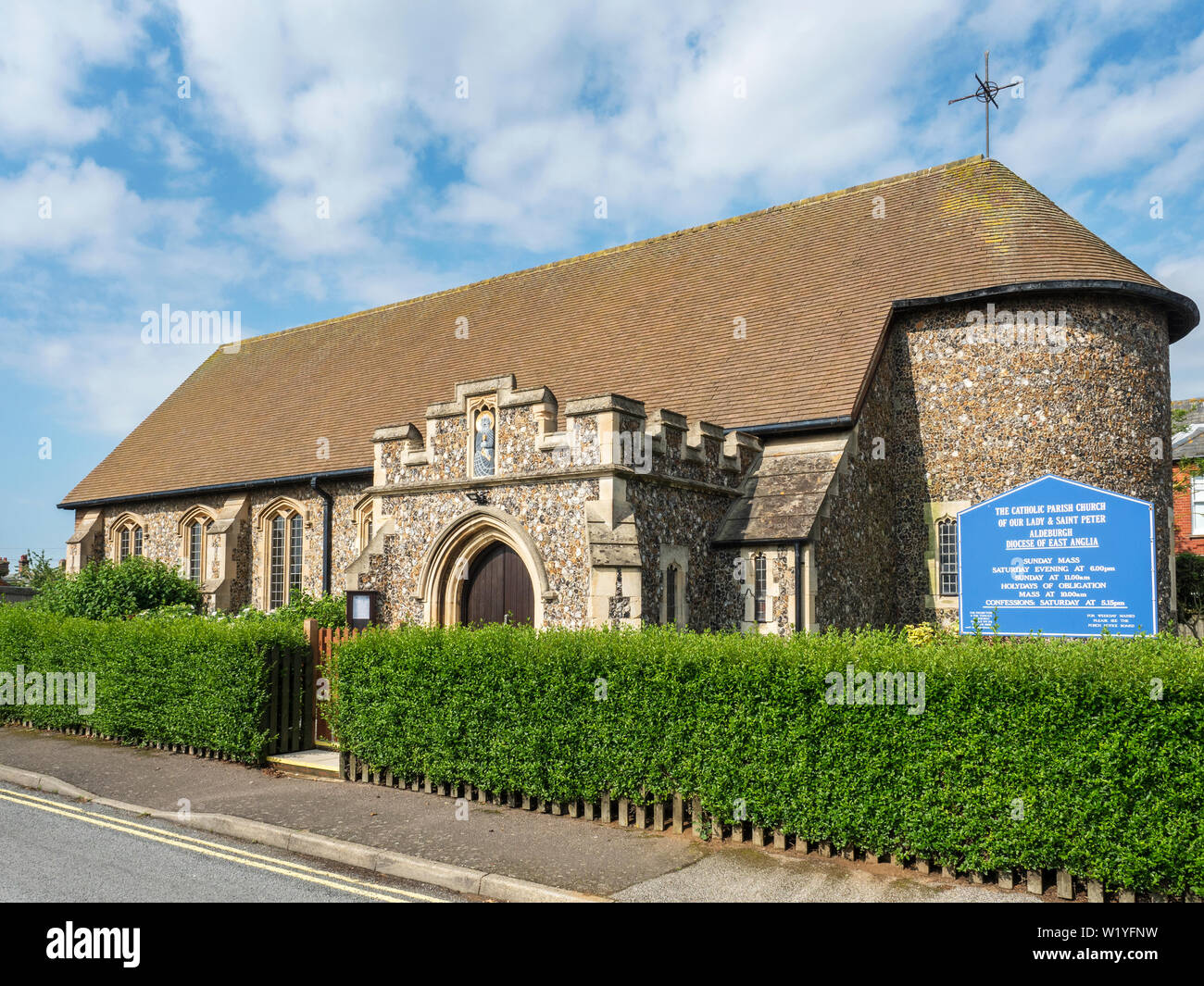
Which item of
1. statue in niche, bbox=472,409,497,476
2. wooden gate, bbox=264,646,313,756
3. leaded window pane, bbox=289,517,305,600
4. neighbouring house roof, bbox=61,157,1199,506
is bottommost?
wooden gate, bbox=264,646,313,756

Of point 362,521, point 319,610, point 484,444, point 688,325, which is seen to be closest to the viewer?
point 484,444

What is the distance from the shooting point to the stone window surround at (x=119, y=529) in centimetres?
2606

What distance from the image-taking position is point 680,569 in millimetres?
12391

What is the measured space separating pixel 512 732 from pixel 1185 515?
84.8 ft

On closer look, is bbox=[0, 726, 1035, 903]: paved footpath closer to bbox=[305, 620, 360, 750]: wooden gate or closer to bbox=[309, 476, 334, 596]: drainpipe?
bbox=[305, 620, 360, 750]: wooden gate

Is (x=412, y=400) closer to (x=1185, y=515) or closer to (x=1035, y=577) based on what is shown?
(x=1035, y=577)

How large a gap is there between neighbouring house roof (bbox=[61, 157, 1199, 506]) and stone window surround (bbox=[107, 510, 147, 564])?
827 mm

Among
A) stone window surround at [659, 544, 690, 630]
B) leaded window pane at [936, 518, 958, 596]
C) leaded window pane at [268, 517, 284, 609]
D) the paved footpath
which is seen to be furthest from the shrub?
leaded window pane at [936, 518, 958, 596]

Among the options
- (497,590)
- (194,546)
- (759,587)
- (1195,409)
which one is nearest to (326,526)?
(194,546)

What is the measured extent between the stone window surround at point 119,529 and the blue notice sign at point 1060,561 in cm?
2335

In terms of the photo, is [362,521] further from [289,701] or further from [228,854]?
[228,854]

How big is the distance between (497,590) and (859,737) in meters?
6.60

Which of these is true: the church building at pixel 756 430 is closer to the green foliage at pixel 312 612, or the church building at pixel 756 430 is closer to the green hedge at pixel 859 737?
the green foliage at pixel 312 612

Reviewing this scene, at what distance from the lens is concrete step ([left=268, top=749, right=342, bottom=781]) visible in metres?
10.6
